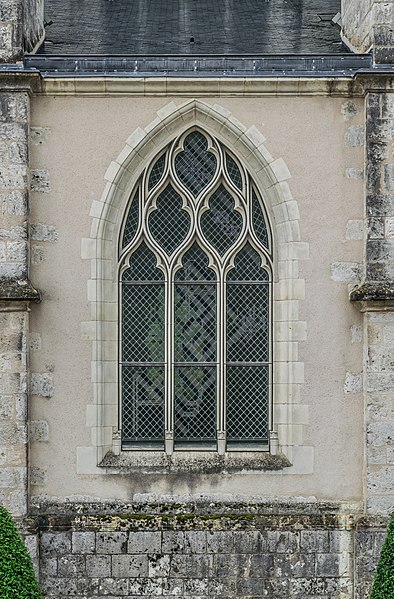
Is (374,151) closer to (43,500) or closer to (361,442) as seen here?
(361,442)

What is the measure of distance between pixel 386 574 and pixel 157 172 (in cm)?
423

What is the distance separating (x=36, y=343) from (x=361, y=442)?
322 centimetres

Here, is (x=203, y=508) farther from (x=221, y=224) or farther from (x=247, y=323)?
(x=221, y=224)

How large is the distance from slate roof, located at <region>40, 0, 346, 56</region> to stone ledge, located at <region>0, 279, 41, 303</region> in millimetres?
2484

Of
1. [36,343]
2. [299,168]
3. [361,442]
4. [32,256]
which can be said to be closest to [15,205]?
[32,256]

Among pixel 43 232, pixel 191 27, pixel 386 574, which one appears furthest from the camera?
pixel 191 27

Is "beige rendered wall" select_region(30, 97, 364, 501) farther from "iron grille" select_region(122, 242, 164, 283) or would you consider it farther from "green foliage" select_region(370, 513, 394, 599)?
"green foliage" select_region(370, 513, 394, 599)

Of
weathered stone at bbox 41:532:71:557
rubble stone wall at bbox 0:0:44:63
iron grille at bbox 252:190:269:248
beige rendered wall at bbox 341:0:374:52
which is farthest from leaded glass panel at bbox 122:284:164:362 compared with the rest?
beige rendered wall at bbox 341:0:374:52

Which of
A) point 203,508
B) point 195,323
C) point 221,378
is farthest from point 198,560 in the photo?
point 195,323

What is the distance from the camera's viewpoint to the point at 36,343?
852 cm

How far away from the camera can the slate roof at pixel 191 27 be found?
9703 mm

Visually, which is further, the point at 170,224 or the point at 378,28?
the point at 170,224

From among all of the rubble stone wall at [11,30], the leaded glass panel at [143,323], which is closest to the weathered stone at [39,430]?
the leaded glass panel at [143,323]

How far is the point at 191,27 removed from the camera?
35.2 ft
